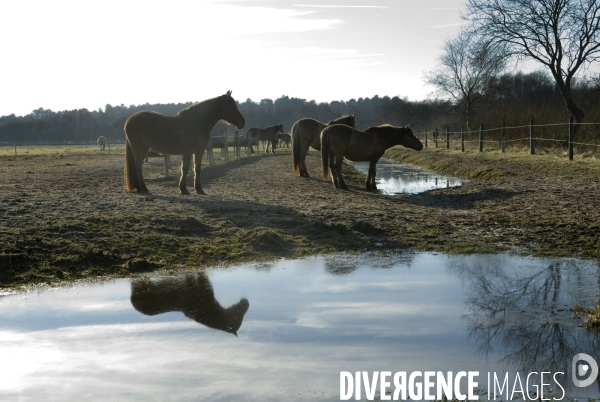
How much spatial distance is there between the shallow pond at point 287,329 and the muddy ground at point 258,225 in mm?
806

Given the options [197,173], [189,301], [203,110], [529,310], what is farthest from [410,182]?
[189,301]

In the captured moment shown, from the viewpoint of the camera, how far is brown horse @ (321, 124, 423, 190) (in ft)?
51.7

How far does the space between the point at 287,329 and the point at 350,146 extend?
11.2 metres

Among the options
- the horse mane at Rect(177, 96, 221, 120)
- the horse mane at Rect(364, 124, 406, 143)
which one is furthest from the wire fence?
the horse mane at Rect(177, 96, 221, 120)

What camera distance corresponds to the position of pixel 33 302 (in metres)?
6.10

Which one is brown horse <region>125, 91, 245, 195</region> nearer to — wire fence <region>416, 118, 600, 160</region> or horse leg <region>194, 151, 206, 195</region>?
horse leg <region>194, 151, 206, 195</region>

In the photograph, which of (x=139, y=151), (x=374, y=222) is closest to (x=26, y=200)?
(x=139, y=151)

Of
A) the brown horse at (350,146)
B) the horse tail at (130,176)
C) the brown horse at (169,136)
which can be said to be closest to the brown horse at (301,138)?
the brown horse at (350,146)

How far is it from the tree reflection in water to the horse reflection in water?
6.44 ft

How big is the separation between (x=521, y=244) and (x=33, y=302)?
19.0 feet

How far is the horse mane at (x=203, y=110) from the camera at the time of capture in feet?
44.4

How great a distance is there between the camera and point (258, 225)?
9.51 metres

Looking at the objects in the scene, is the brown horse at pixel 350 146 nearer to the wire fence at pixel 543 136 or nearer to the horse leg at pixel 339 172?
the horse leg at pixel 339 172

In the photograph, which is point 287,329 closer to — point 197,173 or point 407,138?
point 197,173
